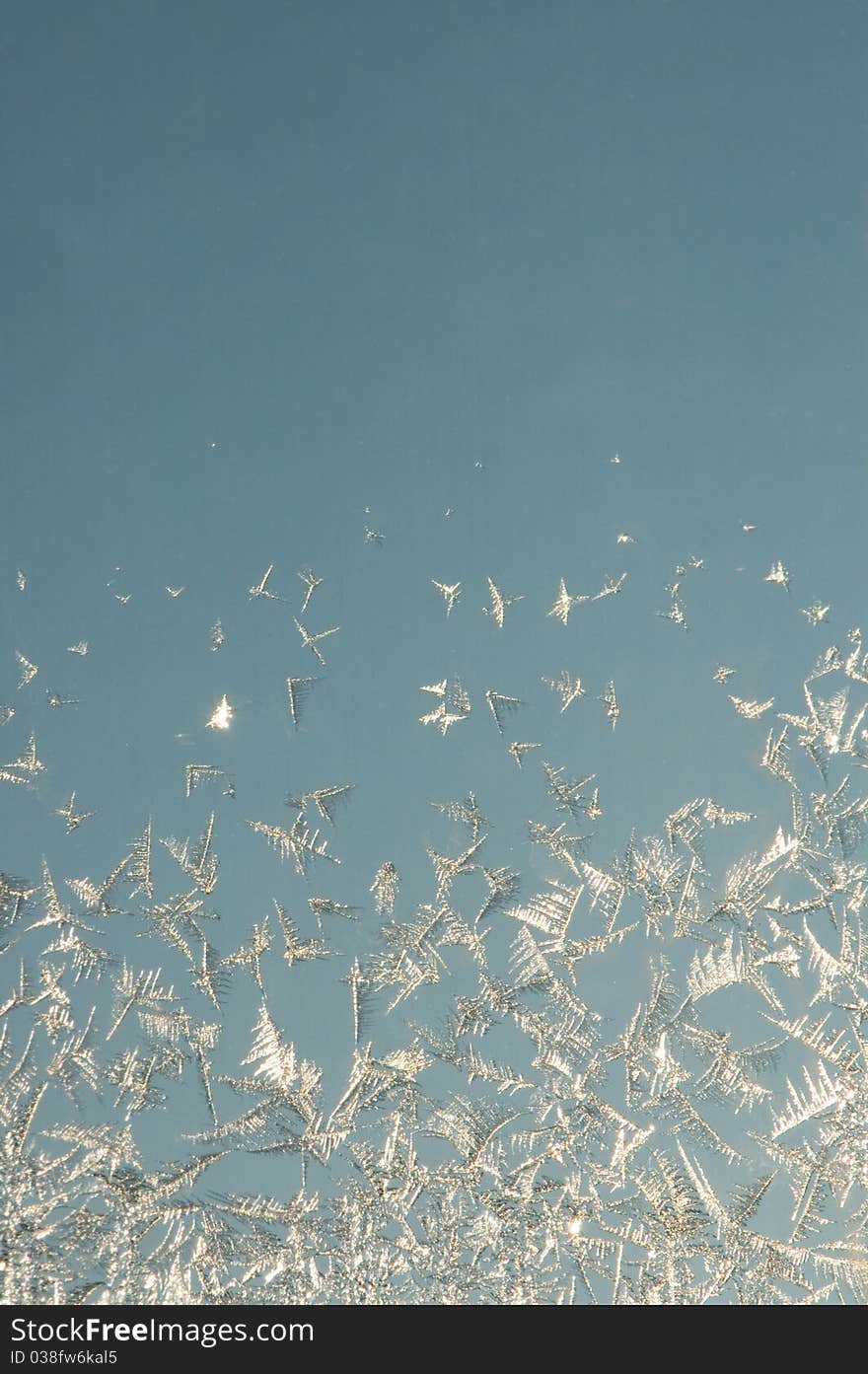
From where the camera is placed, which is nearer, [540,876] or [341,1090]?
[341,1090]

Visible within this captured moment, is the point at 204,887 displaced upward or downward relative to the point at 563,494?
downward

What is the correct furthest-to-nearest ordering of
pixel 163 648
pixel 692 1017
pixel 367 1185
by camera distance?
1. pixel 163 648
2. pixel 692 1017
3. pixel 367 1185

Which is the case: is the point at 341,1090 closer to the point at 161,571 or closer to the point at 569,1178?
the point at 569,1178
